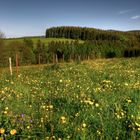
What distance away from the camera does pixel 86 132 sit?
5.11 metres

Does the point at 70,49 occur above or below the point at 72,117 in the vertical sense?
below

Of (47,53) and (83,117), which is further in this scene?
(47,53)

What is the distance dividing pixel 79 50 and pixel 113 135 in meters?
104

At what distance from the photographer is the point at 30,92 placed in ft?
30.1

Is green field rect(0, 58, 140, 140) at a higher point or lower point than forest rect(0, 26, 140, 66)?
higher

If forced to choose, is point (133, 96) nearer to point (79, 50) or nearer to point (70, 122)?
point (70, 122)

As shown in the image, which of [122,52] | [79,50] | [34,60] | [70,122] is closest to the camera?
[70,122]

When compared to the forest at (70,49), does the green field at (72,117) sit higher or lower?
higher

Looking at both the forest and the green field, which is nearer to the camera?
the green field

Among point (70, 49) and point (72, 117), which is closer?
point (72, 117)

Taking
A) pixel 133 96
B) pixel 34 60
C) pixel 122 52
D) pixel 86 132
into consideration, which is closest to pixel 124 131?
pixel 86 132

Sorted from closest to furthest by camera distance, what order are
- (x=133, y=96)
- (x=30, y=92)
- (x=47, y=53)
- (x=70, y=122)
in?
(x=70, y=122), (x=133, y=96), (x=30, y=92), (x=47, y=53)

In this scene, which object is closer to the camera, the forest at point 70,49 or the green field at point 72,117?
the green field at point 72,117

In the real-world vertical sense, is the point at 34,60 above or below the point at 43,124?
below
